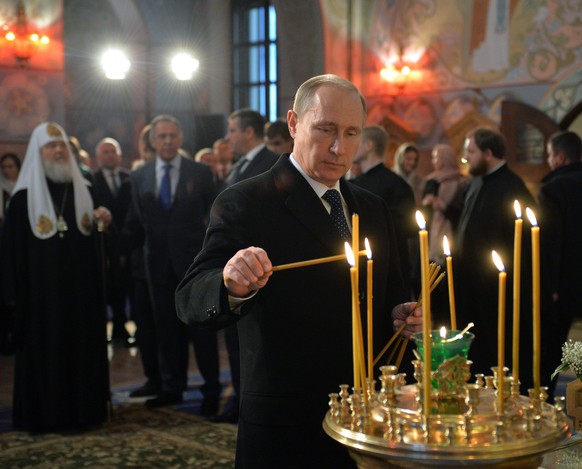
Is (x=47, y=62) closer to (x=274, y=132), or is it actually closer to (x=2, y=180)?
(x=2, y=180)

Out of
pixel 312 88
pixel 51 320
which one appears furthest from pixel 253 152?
pixel 312 88

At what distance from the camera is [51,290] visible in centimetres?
561

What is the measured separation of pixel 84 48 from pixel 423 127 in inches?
229

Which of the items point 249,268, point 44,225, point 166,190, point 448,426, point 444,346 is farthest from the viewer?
point 166,190

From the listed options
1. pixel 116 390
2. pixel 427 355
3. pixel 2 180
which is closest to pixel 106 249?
pixel 116 390

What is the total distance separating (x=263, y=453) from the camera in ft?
7.48

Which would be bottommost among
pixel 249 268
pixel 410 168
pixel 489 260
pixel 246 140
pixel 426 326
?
pixel 426 326

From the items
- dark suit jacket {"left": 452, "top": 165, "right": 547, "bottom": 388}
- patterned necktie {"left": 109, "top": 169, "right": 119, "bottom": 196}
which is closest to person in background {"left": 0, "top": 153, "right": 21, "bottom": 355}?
patterned necktie {"left": 109, "top": 169, "right": 119, "bottom": 196}

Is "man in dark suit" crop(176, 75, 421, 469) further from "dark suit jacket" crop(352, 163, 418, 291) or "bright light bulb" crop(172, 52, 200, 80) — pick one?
"bright light bulb" crop(172, 52, 200, 80)

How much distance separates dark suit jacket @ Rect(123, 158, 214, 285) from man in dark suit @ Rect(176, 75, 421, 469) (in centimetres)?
376

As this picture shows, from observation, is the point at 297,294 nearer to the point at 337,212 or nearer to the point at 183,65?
the point at 337,212

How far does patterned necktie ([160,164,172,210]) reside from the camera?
6.25 m

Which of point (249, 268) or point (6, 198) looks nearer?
point (249, 268)

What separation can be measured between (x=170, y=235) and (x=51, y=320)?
1.03 metres
